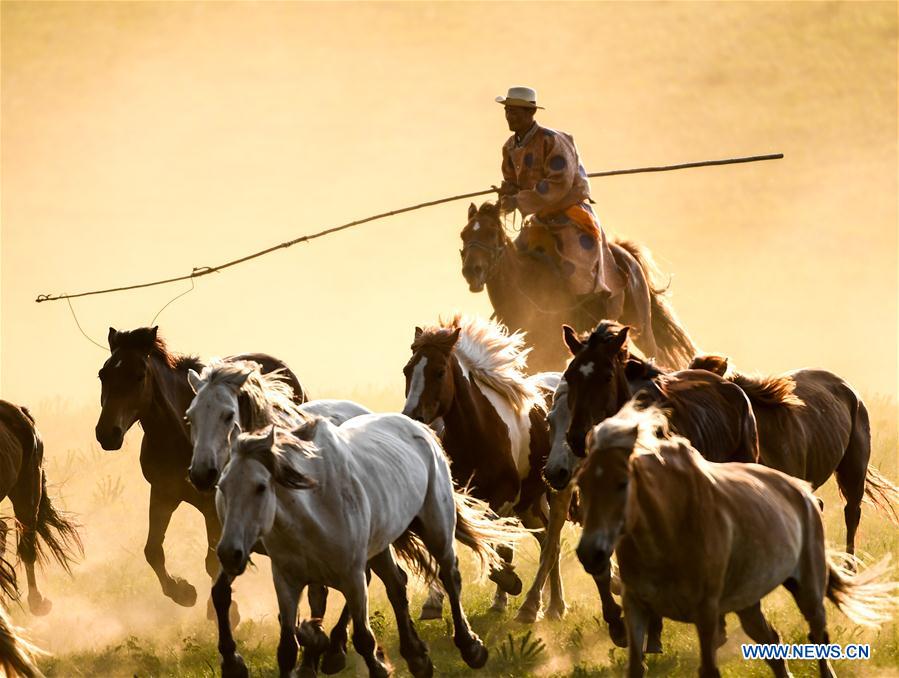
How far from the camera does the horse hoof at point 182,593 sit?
996 cm

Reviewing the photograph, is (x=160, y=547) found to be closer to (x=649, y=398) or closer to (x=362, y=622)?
(x=362, y=622)

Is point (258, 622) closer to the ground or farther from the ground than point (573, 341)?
closer to the ground

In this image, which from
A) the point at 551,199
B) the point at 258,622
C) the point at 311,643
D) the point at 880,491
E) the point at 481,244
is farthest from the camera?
the point at 551,199


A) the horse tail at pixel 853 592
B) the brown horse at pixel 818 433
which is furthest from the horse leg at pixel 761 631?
the brown horse at pixel 818 433

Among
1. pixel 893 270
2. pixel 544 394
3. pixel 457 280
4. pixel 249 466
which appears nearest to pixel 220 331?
pixel 457 280

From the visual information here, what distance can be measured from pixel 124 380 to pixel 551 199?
4.72m

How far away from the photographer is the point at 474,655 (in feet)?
26.2

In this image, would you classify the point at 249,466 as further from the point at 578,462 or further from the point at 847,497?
the point at 847,497

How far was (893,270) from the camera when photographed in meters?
52.7

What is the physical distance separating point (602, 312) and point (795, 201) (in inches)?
1982

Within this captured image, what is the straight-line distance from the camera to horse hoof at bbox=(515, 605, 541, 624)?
9.52 meters

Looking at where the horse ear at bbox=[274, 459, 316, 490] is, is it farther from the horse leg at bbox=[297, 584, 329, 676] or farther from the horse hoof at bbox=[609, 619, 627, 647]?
Answer: the horse hoof at bbox=[609, 619, 627, 647]

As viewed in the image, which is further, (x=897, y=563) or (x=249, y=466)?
(x=897, y=563)

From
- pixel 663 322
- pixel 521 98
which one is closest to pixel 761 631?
pixel 521 98
